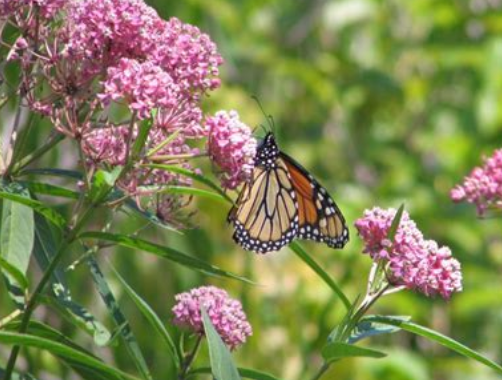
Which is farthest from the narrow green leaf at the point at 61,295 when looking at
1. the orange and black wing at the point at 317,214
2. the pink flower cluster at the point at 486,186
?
the pink flower cluster at the point at 486,186

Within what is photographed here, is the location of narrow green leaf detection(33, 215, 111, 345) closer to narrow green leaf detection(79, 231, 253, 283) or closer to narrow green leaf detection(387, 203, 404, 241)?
narrow green leaf detection(79, 231, 253, 283)

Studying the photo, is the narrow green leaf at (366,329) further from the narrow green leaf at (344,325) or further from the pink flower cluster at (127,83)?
the pink flower cluster at (127,83)

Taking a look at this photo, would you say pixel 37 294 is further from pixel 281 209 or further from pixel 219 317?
pixel 281 209

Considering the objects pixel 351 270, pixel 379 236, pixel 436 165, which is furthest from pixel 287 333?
pixel 379 236

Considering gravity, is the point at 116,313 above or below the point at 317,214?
Result: below

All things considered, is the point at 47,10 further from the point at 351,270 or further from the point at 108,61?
the point at 351,270

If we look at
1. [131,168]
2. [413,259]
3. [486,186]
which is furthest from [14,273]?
[486,186]
